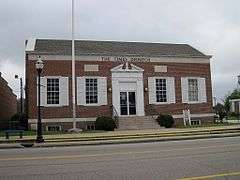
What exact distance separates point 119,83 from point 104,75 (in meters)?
1.53

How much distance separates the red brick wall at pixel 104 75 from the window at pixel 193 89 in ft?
2.12

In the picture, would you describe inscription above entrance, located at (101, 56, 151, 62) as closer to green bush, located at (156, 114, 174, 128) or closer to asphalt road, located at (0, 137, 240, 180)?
green bush, located at (156, 114, 174, 128)

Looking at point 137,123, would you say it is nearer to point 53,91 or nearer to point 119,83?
point 119,83

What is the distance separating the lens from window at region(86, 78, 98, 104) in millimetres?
37531

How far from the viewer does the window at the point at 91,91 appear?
37.5 m

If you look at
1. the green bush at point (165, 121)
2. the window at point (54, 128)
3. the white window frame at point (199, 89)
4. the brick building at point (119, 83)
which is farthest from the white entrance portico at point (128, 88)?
the window at point (54, 128)

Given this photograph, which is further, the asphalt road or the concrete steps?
the concrete steps

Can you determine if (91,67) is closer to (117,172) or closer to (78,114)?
(78,114)

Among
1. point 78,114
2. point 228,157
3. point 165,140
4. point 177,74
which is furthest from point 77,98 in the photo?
point 228,157

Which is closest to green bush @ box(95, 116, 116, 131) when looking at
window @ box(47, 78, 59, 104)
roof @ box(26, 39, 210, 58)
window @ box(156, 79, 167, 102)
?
window @ box(47, 78, 59, 104)

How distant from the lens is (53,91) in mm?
36719

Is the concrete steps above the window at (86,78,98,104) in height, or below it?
below

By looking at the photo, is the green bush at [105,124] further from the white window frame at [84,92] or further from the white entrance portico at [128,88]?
the white entrance portico at [128,88]

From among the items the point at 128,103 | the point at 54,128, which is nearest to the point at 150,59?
the point at 128,103
